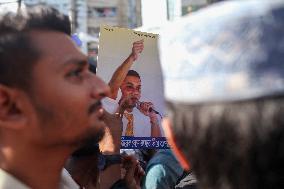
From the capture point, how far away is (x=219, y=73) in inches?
31.5

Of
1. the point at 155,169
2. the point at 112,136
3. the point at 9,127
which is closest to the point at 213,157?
the point at 9,127

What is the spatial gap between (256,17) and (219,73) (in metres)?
0.11

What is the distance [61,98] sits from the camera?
1.31 metres

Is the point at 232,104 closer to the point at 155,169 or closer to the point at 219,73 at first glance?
the point at 219,73

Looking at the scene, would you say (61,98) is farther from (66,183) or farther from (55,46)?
(66,183)

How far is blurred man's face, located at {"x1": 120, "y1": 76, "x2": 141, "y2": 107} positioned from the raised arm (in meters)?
0.02

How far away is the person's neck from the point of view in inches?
52.6

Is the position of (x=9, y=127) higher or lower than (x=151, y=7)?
lower

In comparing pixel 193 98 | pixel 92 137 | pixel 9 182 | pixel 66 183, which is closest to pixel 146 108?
pixel 66 183

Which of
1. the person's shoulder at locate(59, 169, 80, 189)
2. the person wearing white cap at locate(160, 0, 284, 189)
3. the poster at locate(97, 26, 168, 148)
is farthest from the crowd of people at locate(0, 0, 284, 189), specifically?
the poster at locate(97, 26, 168, 148)

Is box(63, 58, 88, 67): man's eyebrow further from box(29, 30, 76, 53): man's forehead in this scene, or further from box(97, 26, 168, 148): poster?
box(97, 26, 168, 148): poster

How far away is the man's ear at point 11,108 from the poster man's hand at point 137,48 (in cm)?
94

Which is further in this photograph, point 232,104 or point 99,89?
point 99,89

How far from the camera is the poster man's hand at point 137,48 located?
86.6 inches
